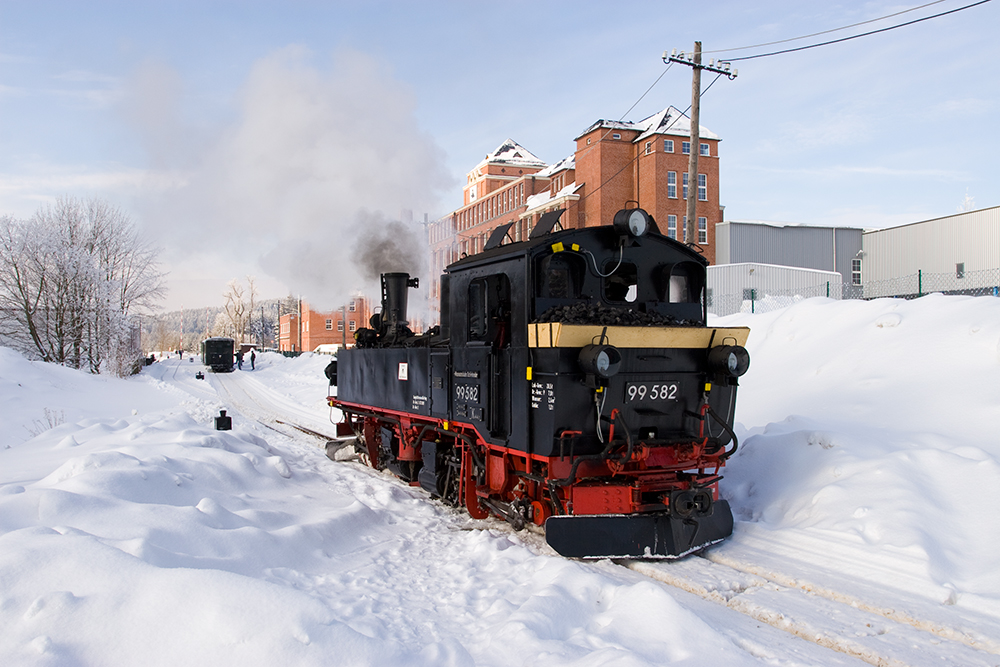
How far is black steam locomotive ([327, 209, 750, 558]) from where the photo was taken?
571 centimetres

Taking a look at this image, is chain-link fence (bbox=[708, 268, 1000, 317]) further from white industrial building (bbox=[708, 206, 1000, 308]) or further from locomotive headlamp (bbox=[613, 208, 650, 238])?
locomotive headlamp (bbox=[613, 208, 650, 238])

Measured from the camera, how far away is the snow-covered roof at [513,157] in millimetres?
52969

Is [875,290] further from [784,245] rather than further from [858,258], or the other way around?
[858,258]

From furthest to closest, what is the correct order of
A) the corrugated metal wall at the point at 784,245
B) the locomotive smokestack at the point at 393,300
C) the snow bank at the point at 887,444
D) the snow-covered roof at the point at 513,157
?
the snow-covered roof at the point at 513,157
the corrugated metal wall at the point at 784,245
the locomotive smokestack at the point at 393,300
the snow bank at the point at 887,444

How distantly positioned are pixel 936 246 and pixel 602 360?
32.1 meters

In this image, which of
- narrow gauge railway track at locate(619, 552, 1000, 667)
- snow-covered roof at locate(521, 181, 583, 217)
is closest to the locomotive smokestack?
narrow gauge railway track at locate(619, 552, 1000, 667)

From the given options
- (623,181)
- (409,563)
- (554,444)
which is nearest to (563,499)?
(554,444)

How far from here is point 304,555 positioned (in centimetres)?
576

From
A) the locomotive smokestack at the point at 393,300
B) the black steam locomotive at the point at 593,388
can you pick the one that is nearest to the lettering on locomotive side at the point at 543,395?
the black steam locomotive at the point at 593,388

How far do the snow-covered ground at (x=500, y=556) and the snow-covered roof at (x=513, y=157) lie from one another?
1758 inches

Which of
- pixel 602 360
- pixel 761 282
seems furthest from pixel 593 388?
pixel 761 282

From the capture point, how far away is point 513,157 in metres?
53.5

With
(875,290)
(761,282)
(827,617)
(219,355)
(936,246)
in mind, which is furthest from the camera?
(219,355)

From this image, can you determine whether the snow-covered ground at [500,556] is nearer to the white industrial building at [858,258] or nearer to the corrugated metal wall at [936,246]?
the white industrial building at [858,258]
